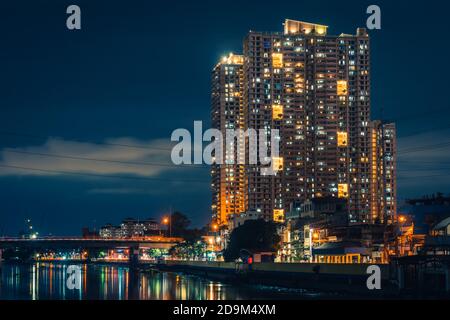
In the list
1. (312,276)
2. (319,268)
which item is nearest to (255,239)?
(312,276)

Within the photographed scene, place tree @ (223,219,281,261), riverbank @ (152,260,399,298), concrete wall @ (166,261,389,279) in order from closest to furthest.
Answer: riverbank @ (152,260,399,298) < concrete wall @ (166,261,389,279) < tree @ (223,219,281,261)

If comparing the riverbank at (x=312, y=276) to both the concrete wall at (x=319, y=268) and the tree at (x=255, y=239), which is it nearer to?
the concrete wall at (x=319, y=268)

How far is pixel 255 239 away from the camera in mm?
160875

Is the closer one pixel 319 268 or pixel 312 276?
pixel 319 268

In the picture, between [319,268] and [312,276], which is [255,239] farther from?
[319,268]

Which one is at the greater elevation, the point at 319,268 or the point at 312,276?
the point at 319,268

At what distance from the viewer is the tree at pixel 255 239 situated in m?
160

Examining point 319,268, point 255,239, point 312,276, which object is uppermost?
point 255,239

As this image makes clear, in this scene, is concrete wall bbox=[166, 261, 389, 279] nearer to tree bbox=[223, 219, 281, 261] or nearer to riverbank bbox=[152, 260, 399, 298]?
riverbank bbox=[152, 260, 399, 298]

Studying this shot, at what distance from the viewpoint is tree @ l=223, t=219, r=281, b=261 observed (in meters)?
160

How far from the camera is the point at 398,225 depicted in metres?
114

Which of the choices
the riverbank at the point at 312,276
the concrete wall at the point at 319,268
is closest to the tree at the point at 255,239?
the riverbank at the point at 312,276

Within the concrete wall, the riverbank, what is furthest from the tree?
the concrete wall
